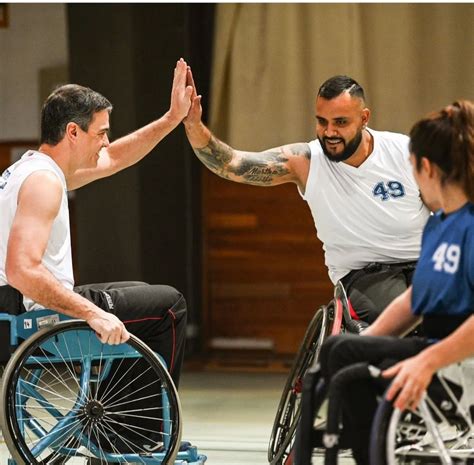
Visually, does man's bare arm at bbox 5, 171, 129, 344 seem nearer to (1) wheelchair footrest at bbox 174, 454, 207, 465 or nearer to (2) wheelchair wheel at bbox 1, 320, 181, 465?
(2) wheelchair wheel at bbox 1, 320, 181, 465

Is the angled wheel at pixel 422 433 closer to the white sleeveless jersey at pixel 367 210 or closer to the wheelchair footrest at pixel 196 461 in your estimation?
the wheelchair footrest at pixel 196 461

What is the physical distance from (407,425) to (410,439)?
0.04 m

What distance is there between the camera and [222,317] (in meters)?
6.34

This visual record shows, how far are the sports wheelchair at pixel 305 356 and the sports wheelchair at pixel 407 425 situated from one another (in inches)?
27.2

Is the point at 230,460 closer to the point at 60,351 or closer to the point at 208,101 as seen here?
the point at 60,351

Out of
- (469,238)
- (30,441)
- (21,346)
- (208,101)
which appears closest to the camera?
(469,238)

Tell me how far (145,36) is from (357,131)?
245 cm

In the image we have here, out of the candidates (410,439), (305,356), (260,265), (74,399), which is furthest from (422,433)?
(260,265)

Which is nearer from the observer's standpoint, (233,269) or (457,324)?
(457,324)

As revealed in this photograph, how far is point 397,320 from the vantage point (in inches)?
106

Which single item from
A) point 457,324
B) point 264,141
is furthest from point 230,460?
point 264,141

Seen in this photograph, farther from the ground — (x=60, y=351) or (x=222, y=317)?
(x=60, y=351)

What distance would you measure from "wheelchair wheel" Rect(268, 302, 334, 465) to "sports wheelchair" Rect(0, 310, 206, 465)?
1.12 feet

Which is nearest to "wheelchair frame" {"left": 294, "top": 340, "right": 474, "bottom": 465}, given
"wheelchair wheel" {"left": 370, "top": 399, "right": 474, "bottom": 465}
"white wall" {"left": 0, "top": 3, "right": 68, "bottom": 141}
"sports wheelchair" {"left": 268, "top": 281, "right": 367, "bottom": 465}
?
"wheelchair wheel" {"left": 370, "top": 399, "right": 474, "bottom": 465}
